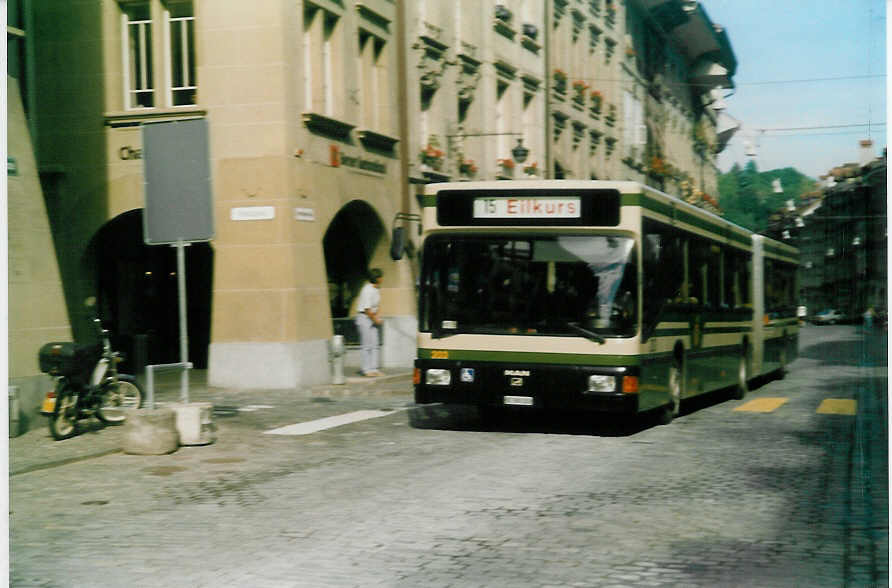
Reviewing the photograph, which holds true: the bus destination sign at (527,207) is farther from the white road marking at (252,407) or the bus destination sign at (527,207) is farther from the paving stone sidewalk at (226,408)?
the white road marking at (252,407)

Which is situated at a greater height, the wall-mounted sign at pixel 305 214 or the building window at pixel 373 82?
the building window at pixel 373 82

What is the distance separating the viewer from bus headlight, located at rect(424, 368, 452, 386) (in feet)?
40.3

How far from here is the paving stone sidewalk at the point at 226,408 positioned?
11034mm

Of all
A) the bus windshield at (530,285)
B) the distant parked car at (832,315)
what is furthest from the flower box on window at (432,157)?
the distant parked car at (832,315)

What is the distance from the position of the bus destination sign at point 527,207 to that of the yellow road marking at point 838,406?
210 inches

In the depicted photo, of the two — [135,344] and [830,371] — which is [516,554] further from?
[830,371]

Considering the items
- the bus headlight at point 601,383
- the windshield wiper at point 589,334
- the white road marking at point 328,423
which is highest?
the windshield wiper at point 589,334

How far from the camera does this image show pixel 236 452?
36.9 ft

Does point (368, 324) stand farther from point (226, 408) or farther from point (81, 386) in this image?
point (81, 386)

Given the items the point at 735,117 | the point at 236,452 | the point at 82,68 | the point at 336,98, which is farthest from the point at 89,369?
the point at 336,98

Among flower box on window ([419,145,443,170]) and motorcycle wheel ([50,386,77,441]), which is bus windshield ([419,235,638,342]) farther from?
flower box on window ([419,145,443,170])

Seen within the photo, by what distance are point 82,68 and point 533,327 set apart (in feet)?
34.5

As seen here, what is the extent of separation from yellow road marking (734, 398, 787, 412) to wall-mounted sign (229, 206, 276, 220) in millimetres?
7747

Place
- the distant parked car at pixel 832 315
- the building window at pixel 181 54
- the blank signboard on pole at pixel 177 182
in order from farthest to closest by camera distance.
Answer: the building window at pixel 181 54 < the blank signboard on pole at pixel 177 182 < the distant parked car at pixel 832 315
